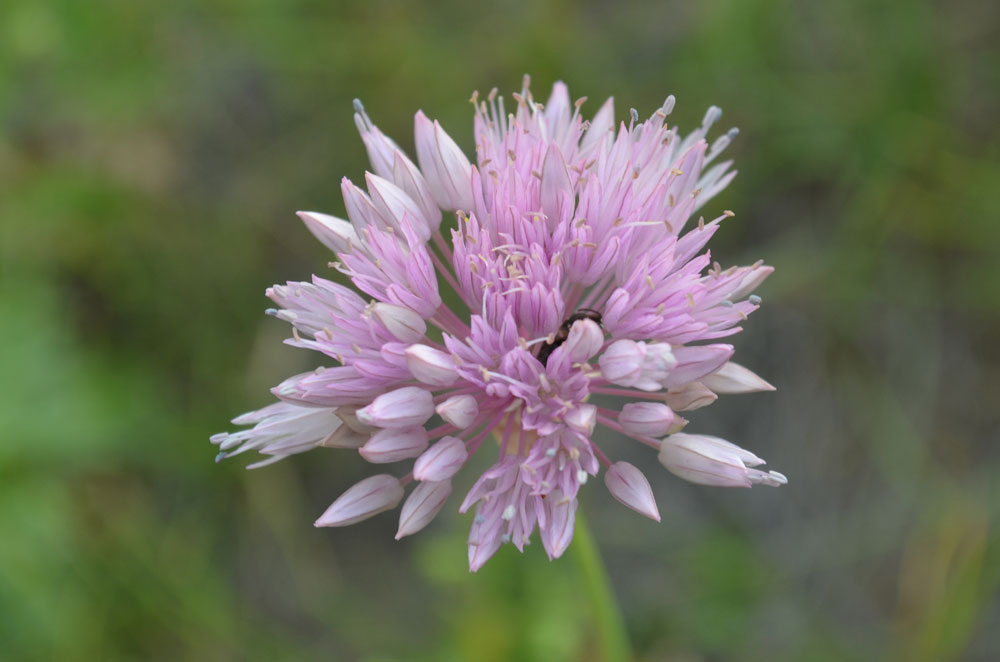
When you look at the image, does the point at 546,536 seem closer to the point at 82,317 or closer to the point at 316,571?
the point at 316,571

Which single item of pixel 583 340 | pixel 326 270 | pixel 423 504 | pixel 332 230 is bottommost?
pixel 423 504

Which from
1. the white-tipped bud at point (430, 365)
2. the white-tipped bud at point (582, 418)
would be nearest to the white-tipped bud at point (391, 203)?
the white-tipped bud at point (430, 365)

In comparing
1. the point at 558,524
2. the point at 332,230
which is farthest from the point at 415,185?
the point at 558,524

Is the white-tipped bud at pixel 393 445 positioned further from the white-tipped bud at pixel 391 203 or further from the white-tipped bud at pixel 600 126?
the white-tipped bud at pixel 600 126

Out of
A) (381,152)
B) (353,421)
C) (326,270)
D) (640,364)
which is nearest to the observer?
(640,364)

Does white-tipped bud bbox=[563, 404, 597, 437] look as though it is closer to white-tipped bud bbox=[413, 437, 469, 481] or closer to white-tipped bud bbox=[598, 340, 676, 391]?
A: white-tipped bud bbox=[598, 340, 676, 391]

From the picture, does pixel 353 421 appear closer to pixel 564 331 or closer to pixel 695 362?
pixel 564 331

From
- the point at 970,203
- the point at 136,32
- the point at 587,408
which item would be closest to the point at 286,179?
the point at 136,32

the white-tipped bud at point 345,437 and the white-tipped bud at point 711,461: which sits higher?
the white-tipped bud at point 345,437
